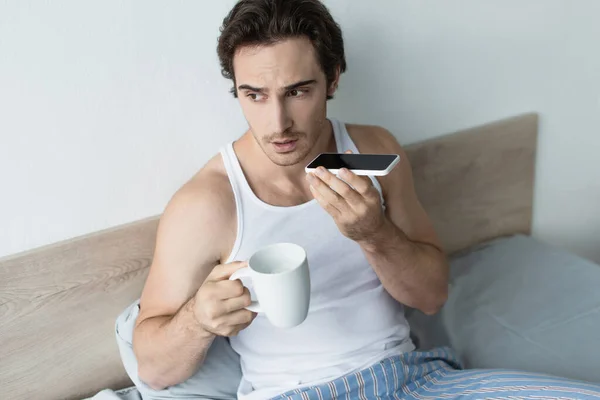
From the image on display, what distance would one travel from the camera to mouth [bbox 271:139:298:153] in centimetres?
98

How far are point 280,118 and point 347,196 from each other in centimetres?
20

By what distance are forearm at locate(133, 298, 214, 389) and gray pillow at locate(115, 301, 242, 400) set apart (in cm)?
3

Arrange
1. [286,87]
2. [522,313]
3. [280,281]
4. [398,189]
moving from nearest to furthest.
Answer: [280,281], [286,87], [398,189], [522,313]

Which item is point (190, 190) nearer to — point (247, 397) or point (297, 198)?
point (297, 198)

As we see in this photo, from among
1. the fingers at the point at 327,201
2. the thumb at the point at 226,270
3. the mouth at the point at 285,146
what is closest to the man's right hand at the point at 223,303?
the thumb at the point at 226,270

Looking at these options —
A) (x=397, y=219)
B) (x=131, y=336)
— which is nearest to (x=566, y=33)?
(x=397, y=219)

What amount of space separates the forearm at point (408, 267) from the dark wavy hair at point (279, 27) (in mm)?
312

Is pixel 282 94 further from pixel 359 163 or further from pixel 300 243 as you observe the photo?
pixel 300 243

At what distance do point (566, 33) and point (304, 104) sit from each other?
36.4 inches

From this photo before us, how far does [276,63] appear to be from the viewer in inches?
36.9

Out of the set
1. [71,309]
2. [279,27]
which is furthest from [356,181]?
[71,309]

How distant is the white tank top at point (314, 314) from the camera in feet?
3.45

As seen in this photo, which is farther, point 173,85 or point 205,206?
point 173,85

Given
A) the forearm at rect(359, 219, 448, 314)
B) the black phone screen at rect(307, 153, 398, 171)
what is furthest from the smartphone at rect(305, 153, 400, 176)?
the forearm at rect(359, 219, 448, 314)
